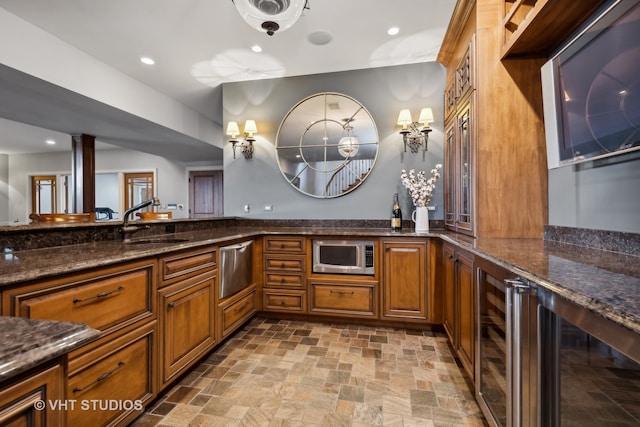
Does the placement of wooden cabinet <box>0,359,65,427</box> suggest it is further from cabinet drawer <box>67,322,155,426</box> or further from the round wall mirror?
the round wall mirror

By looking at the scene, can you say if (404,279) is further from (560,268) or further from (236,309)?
(560,268)

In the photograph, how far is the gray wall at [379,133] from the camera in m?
3.24

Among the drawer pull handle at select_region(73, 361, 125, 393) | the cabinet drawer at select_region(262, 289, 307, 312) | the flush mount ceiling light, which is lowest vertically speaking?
the cabinet drawer at select_region(262, 289, 307, 312)

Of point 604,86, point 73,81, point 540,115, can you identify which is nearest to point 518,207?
point 540,115

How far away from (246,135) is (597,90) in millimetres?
3236

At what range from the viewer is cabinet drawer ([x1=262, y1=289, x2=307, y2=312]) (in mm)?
2914

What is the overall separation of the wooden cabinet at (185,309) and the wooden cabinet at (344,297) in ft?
3.30

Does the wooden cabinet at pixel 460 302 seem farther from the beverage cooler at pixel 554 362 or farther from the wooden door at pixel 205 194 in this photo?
the wooden door at pixel 205 194

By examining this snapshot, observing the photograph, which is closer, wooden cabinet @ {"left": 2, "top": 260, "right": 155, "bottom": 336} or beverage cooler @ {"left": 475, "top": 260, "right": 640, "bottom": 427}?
beverage cooler @ {"left": 475, "top": 260, "right": 640, "bottom": 427}

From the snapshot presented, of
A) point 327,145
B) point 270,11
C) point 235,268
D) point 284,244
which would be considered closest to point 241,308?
point 235,268

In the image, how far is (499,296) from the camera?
1286mm

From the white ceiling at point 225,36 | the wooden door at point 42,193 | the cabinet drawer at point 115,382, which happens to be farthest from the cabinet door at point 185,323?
the wooden door at point 42,193

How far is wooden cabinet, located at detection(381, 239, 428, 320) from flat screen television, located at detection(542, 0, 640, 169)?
49.7 inches

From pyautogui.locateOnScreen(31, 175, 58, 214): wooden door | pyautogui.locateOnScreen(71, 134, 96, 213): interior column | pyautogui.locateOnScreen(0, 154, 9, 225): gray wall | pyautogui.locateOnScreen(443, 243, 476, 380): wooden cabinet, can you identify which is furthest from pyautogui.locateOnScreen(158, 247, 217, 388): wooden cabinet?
pyautogui.locateOnScreen(0, 154, 9, 225): gray wall
